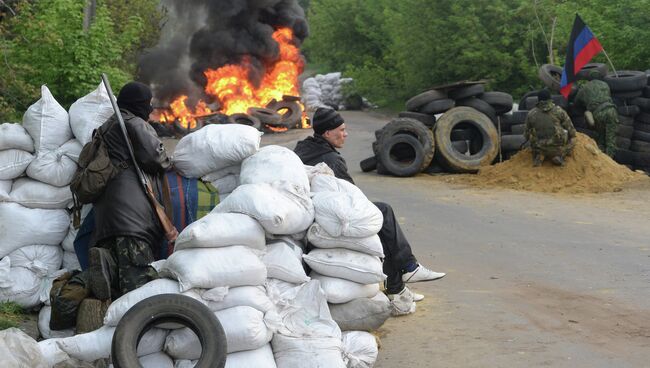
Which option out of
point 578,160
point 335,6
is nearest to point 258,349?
point 578,160

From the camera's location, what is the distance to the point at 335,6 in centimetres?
4528

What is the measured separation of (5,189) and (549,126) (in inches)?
420

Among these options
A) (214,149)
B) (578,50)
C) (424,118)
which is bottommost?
(424,118)

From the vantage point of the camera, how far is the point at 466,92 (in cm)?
1858

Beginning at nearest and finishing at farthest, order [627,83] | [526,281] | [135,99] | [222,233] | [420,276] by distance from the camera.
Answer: [222,233] → [135,99] → [420,276] → [526,281] → [627,83]

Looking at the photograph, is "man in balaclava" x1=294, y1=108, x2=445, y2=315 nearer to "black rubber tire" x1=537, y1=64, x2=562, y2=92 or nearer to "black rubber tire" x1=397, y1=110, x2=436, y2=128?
"black rubber tire" x1=397, y1=110, x2=436, y2=128

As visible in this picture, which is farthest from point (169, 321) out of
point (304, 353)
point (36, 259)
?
point (36, 259)

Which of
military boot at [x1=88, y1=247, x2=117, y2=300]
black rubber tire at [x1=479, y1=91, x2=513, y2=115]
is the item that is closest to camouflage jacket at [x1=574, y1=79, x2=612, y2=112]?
black rubber tire at [x1=479, y1=91, x2=513, y2=115]

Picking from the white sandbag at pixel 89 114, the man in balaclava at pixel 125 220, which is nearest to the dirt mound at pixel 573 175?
the white sandbag at pixel 89 114

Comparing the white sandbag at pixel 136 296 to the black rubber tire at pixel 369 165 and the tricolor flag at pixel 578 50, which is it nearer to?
the tricolor flag at pixel 578 50

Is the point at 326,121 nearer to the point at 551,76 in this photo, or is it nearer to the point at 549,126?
the point at 549,126

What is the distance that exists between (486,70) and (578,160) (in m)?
14.9

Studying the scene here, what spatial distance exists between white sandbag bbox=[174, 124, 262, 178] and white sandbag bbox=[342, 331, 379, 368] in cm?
145

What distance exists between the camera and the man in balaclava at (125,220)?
5.96m
